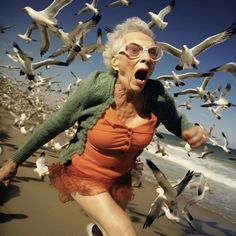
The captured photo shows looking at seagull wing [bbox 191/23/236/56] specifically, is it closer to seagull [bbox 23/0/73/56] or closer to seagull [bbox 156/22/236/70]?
seagull [bbox 156/22/236/70]

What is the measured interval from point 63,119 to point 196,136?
0.99m

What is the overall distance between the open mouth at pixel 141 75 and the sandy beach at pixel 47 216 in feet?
10.4

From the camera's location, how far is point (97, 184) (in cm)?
268

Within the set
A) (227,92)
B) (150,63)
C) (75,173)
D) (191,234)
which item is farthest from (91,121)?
(227,92)

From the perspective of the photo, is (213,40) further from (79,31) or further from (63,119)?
(63,119)

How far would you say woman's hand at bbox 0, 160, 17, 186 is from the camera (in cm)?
273

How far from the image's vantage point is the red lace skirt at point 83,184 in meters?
2.68

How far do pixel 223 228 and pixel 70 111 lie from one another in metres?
7.77

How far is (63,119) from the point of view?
2.70 m

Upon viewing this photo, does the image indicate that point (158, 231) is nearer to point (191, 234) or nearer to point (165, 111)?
point (191, 234)

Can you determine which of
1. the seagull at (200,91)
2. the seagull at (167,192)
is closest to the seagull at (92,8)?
the seagull at (200,91)

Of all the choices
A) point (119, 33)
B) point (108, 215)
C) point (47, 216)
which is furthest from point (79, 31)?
point (108, 215)

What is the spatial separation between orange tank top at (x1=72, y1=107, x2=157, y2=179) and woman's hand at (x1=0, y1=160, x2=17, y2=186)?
0.49 meters

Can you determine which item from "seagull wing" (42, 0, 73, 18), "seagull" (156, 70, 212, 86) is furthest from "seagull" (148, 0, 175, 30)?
"seagull wing" (42, 0, 73, 18)
